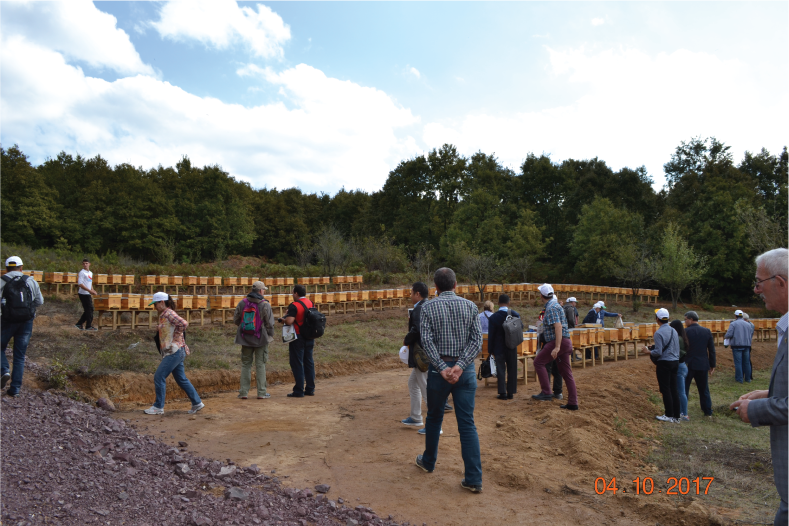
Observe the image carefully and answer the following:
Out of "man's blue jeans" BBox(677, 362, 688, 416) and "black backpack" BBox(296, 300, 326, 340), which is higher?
"black backpack" BBox(296, 300, 326, 340)

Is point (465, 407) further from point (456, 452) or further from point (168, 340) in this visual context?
point (168, 340)

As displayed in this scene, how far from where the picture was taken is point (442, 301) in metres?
5.32

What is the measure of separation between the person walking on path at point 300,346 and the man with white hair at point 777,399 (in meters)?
7.11

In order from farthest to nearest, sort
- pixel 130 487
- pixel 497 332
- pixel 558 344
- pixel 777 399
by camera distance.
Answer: pixel 497 332, pixel 558 344, pixel 130 487, pixel 777 399

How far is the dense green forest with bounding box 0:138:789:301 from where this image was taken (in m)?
37.1

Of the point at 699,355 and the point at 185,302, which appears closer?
the point at 699,355

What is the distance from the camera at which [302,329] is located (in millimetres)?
9234

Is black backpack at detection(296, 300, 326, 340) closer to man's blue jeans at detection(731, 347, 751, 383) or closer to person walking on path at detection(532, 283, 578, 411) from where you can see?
person walking on path at detection(532, 283, 578, 411)

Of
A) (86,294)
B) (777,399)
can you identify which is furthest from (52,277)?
(777,399)

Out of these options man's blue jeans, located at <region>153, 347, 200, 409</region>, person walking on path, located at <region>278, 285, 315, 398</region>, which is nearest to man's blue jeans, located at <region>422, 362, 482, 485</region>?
person walking on path, located at <region>278, 285, 315, 398</region>

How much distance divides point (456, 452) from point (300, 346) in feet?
13.6

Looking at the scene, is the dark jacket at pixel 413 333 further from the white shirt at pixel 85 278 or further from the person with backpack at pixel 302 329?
the white shirt at pixel 85 278
